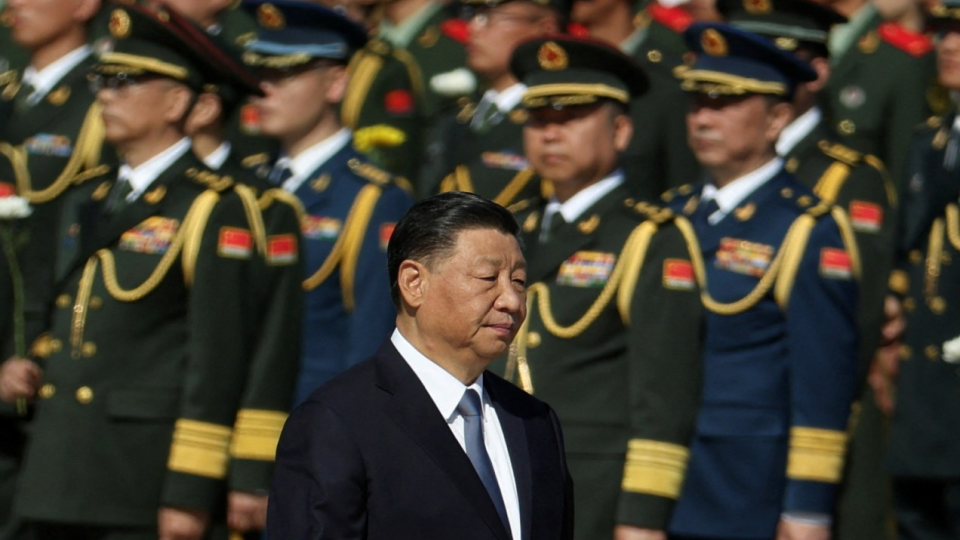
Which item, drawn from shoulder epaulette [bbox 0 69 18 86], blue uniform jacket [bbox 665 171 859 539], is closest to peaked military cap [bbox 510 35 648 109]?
blue uniform jacket [bbox 665 171 859 539]

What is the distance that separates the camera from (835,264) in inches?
289

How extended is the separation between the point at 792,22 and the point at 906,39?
1106 mm

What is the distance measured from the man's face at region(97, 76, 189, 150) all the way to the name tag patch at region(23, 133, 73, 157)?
4.01ft

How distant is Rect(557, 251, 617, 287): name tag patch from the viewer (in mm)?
7070

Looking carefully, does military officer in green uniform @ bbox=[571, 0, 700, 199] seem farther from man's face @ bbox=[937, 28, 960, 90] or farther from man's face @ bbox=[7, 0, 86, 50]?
man's face @ bbox=[7, 0, 86, 50]

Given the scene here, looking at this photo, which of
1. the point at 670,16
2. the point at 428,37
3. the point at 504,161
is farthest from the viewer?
the point at 428,37

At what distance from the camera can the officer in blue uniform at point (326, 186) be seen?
26.6 feet

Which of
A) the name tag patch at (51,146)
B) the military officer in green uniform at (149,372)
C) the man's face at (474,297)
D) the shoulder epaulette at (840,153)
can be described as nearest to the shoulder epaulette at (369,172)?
the military officer in green uniform at (149,372)

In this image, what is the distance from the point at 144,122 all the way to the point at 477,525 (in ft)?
11.6

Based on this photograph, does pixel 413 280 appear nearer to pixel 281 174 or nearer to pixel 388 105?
pixel 281 174

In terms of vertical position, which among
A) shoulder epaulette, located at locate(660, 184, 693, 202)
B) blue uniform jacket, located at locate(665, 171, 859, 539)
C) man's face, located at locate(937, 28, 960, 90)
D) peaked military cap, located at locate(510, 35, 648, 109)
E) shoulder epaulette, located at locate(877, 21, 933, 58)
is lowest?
blue uniform jacket, located at locate(665, 171, 859, 539)

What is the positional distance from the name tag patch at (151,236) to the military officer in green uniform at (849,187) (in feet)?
8.18

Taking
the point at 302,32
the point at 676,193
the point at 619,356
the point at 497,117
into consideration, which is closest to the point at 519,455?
the point at 619,356

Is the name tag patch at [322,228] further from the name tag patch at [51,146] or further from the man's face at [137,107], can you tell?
the name tag patch at [51,146]
